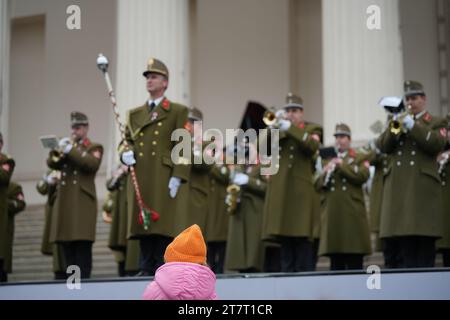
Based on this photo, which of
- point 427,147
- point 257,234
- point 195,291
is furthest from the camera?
point 257,234

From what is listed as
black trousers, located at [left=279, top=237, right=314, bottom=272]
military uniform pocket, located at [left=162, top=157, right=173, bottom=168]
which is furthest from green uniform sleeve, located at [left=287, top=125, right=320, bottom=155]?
military uniform pocket, located at [left=162, top=157, right=173, bottom=168]

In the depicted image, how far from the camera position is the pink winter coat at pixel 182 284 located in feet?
14.8

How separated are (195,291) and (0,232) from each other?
6.96 m

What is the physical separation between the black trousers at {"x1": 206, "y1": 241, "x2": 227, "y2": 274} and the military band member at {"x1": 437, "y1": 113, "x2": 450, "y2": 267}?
3.31 metres

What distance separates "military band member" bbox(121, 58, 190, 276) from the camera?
9156 millimetres

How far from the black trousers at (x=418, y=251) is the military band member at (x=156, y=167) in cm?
203

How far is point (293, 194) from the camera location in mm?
10219

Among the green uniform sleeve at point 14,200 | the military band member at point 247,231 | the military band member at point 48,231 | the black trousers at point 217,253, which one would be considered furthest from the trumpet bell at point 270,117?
the green uniform sleeve at point 14,200

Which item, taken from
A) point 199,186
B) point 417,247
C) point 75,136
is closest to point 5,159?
point 75,136

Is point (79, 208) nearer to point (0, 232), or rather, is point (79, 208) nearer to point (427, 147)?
point (0, 232)

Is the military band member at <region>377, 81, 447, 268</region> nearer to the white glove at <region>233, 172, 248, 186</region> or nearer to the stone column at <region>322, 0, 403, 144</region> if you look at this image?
the white glove at <region>233, 172, 248, 186</region>

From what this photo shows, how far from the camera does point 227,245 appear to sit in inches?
467

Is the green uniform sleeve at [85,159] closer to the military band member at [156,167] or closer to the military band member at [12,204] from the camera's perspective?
the military band member at [156,167]
